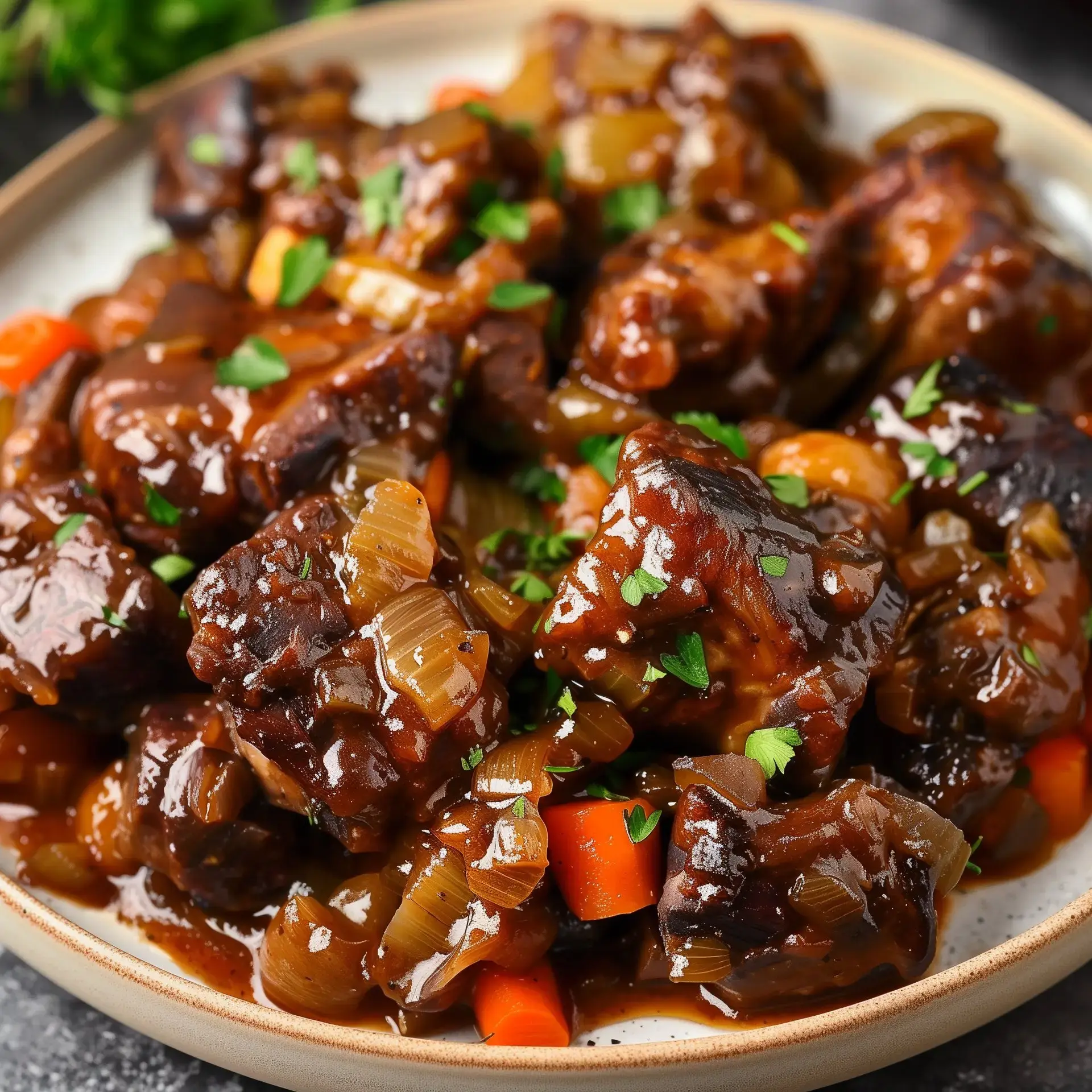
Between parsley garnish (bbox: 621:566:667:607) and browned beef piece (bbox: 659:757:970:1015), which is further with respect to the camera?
parsley garnish (bbox: 621:566:667:607)

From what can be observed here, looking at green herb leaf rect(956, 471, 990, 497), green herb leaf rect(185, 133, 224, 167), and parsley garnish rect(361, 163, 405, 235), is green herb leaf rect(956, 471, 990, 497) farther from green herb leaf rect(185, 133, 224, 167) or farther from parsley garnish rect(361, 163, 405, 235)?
green herb leaf rect(185, 133, 224, 167)

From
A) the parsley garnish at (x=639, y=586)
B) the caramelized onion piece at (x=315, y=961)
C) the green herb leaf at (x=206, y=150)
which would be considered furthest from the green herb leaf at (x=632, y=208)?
the caramelized onion piece at (x=315, y=961)

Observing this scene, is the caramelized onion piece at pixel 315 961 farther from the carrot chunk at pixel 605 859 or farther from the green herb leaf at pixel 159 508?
the green herb leaf at pixel 159 508

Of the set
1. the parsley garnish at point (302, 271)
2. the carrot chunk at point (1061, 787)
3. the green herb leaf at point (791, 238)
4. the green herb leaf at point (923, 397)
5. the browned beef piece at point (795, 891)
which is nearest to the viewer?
the browned beef piece at point (795, 891)

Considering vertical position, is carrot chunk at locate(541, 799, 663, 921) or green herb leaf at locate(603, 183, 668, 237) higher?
green herb leaf at locate(603, 183, 668, 237)

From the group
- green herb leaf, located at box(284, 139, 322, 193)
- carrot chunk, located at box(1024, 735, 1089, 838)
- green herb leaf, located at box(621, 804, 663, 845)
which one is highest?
green herb leaf, located at box(284, 139, 322, 193)

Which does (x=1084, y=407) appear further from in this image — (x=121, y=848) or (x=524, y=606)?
(x=121, y=848)

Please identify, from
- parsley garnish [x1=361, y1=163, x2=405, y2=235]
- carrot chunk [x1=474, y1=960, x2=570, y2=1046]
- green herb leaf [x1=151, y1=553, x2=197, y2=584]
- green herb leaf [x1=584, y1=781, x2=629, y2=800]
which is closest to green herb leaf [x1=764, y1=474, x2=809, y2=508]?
green herb leaf [x1=584, y1=781, x2=629, y2=800]
